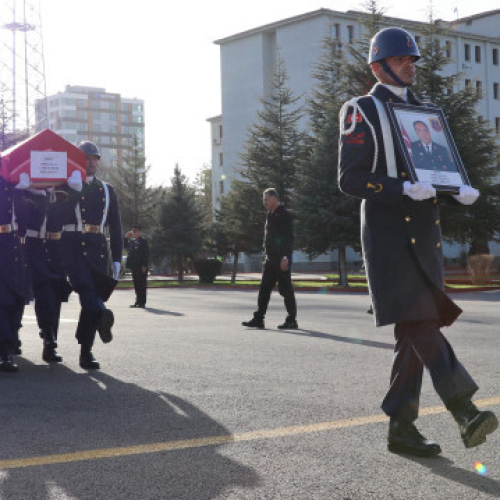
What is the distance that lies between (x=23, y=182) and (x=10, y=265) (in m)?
0.74

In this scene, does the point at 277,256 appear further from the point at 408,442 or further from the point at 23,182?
the point at 408,442

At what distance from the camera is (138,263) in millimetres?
20422

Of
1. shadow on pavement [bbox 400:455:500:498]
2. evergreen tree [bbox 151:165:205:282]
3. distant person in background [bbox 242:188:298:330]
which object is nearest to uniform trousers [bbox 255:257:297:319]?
distant person in background [bbox 242:188:298:330]

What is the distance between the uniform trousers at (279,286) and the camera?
1255cm

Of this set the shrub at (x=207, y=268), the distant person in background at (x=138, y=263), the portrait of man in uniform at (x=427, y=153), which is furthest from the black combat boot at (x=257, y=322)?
the shrub at (x=207, y=268)

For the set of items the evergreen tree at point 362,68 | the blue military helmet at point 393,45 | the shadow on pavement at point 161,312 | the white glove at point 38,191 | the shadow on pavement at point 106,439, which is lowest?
the shadow on pavement at point 161,312

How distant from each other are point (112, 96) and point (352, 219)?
16205 centimetres

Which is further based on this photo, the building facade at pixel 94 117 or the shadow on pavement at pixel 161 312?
the building facade at pixel 94 117

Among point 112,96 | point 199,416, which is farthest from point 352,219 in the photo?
point 112,96

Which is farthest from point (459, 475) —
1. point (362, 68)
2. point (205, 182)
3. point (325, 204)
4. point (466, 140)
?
point (205, 182)

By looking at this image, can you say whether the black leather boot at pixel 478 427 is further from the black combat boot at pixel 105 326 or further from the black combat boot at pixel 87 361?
the black combat boot at pixel 87 361

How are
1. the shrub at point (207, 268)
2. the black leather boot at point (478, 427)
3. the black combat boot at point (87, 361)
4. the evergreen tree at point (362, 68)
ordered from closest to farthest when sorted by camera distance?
the black leather boot at point (478, 427) < the black combat boot at point (87, 361) < the evergreen tree at point (362, 68) < the shrub at point (207, 268)

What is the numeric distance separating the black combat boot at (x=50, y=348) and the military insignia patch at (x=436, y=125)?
4.91 metres

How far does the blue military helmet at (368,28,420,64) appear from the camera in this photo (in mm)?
4312
